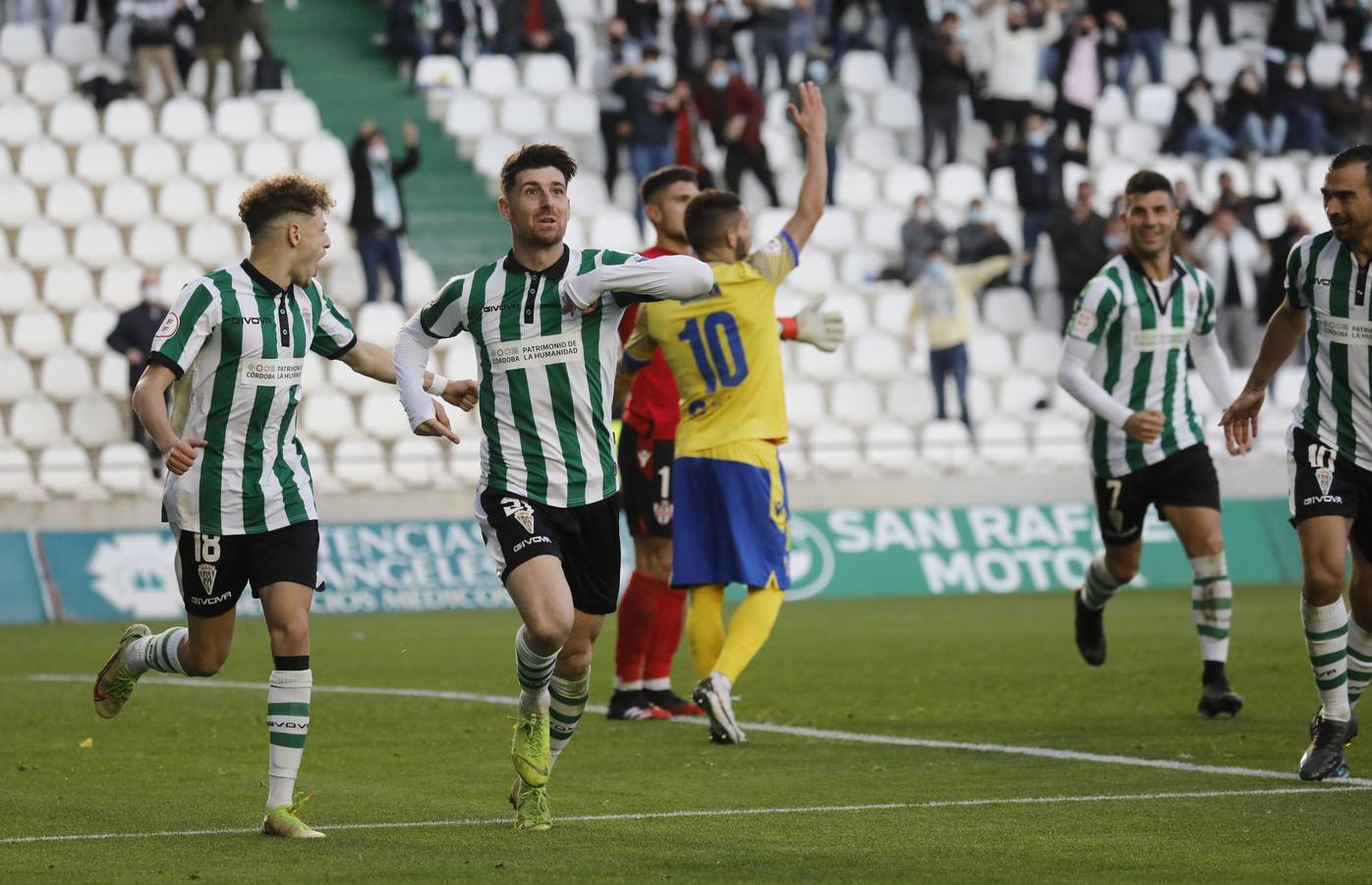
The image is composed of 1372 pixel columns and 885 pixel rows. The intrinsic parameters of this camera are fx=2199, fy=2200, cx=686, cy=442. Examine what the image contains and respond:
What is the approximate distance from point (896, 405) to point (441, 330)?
17.1 m

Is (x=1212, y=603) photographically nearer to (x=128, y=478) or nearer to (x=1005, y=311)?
(x=128, y=478)

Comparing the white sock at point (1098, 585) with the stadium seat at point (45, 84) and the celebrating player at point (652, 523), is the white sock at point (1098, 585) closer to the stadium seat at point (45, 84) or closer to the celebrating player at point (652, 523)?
the celebrating player at point (652, 523)

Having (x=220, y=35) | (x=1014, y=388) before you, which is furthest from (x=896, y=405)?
(x=220, y=35)

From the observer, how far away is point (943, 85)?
26969mm

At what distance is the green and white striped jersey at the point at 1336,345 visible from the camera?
805 centimetres

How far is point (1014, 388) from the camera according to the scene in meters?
25.2

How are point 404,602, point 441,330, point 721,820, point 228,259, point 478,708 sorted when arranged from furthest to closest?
point 228,259
point 404,602
point 478,708
point 441,330
point 721,820

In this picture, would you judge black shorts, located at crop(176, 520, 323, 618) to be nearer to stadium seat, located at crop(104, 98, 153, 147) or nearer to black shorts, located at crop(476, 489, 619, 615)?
black shorts, located at crop(476, 489, 619, 615)

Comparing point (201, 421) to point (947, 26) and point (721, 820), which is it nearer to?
point (721, 820)

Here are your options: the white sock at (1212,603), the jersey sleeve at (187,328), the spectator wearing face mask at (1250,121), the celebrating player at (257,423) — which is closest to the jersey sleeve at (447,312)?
the celebrating player at (257,423)

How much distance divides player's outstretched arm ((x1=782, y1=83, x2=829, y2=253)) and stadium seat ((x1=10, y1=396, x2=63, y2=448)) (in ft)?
45.7

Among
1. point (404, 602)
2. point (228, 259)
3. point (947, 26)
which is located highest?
point (947, 26)

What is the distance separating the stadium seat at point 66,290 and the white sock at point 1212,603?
49.5 feet

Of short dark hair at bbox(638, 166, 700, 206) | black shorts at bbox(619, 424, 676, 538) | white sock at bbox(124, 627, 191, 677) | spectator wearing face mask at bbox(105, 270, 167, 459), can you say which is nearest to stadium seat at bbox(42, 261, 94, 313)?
spectator wearing face mask at bbox(105, 270, 167, 459)
